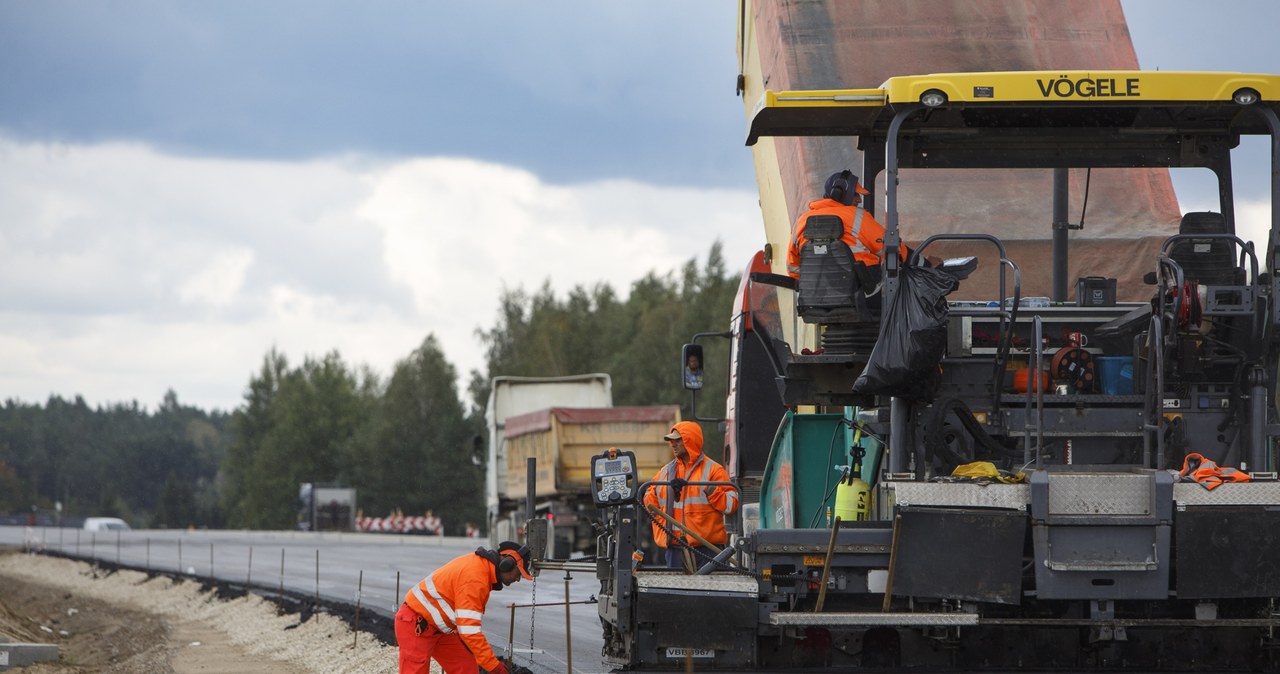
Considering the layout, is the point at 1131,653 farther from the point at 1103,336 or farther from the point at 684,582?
the point at 684,582

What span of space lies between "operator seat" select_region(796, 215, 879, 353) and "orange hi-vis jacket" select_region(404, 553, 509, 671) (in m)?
2.29

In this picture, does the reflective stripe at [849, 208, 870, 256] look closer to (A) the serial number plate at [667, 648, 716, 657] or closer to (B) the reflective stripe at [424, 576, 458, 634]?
(A) the serial number plate at [667, 648, 716, 657]

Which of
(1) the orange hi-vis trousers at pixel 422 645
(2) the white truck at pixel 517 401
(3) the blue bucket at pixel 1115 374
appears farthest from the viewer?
(2) the white truck at pixel 517 401

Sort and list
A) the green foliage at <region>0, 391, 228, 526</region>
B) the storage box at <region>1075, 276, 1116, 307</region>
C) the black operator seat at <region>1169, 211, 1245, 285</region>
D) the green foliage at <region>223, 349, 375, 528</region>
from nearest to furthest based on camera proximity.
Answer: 1. the black operator seat at <region>1169, 211, 1245, 285</region>
2. the storage box at <region>1075, 276, 1116, 307</region>
3. the green foliage at <region>223, 349, 375, 528</region>
4. the green foliage at <region>0, 391, 228, 526</region>

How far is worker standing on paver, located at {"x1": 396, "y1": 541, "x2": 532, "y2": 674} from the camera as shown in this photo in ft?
28.4

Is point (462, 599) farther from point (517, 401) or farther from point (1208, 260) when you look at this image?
point (517, 401)

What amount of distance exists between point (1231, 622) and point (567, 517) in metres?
19.7

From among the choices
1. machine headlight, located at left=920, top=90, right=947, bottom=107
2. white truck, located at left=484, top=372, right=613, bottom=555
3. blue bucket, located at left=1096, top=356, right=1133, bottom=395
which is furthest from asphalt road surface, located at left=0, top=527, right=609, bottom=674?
machine headlight, located at left=920, top=90, right=947, bottom=107

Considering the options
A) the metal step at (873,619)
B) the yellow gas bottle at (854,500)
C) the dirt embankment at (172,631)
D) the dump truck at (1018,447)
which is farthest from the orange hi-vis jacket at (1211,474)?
the dirt embankment at (172,631)

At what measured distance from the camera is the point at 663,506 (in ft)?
35.9

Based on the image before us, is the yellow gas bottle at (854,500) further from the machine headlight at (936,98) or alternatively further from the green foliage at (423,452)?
the green foliage at (423,452)

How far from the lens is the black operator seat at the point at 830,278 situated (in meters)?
7.80

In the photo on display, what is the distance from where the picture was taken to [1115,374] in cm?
769

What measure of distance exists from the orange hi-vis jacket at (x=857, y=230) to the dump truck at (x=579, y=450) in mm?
17853
